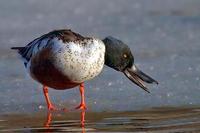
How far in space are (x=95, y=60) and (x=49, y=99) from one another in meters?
0.88

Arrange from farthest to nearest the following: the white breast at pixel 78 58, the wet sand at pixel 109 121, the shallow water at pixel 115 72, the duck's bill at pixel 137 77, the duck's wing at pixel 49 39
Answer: the duck's bill at pixel 137 77
the duck's wing at pixel 49 39
the white breast at pixel 78 58
the shallow water at pixel 115 72
the wet sand at pixel 109 121

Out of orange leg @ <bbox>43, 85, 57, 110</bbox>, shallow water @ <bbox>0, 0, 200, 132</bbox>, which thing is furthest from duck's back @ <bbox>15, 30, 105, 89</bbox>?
shallow water @ <bbox>0, 0, 200, 132</bbox>

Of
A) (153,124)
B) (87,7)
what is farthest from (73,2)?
(153,124)

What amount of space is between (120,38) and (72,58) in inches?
156

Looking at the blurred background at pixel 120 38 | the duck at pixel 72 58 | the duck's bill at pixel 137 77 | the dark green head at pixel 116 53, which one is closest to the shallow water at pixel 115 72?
the blurred background at pixel 120 38

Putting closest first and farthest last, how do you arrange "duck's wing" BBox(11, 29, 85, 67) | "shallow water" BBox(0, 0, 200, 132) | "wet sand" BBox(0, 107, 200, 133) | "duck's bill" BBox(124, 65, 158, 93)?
"wet sand" BBox(0, 107, 200, 133)
"shallow water" BBox(0, 0, 200, 132)
"duck's wing" BBox(11, 29, 85, 67)
"duck's bill" BBox(124, 65, 158, 93)

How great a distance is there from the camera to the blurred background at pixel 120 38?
7.52 meters

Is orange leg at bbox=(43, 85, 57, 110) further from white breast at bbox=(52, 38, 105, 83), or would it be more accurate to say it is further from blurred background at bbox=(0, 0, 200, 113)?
white breast at bbox=(52, 38, 105, 83)

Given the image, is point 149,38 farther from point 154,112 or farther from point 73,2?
point 154,112

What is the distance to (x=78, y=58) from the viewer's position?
699cm

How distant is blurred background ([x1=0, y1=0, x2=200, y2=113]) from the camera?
7.52 metres

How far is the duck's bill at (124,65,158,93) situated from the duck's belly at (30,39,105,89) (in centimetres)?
47

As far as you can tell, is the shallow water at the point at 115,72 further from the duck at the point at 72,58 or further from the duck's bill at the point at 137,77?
the duck at the point at 72,58

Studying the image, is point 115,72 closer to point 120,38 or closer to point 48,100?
point 120,38
